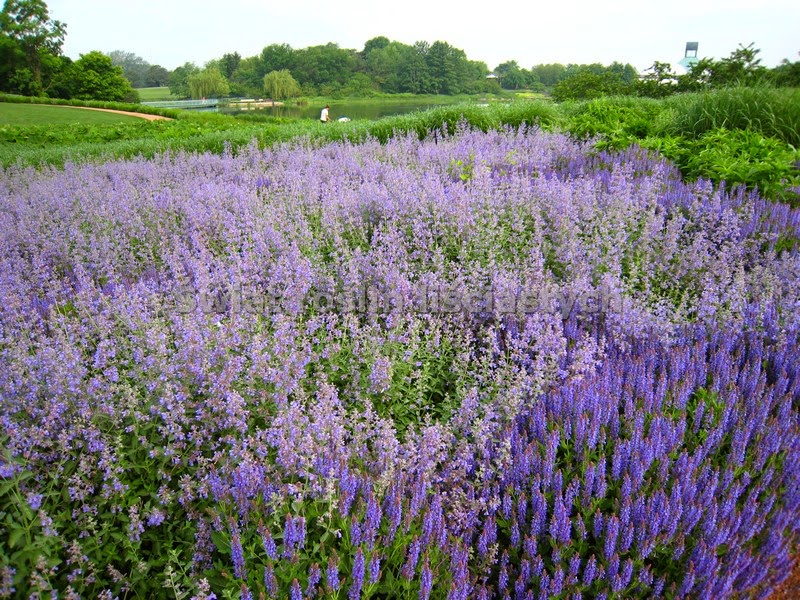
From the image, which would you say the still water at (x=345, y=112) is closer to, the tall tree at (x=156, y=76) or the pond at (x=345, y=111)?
the pond at (x=345, y=111)

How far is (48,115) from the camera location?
2586 centimetres

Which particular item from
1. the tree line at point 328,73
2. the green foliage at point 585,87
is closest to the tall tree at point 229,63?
the tree line at point 328,73

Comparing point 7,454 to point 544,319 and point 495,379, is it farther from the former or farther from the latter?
point 544,319

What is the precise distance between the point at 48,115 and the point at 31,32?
3443 cm

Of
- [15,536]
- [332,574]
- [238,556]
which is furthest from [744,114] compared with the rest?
[15,536]

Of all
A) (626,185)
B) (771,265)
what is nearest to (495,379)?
(771,265)

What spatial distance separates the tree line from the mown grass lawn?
18.7 metres

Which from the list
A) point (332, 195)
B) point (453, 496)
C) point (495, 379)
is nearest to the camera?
point (453, 496)

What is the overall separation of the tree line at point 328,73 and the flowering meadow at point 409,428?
40.6 feet

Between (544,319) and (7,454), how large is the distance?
102 inches

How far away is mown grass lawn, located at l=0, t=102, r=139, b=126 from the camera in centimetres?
2380

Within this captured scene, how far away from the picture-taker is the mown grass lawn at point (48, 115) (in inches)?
937

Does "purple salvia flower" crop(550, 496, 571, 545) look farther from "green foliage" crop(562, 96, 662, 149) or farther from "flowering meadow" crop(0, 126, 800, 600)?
"green foliage" crop(562, 96, 662, 149)

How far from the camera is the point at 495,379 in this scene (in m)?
2.90
